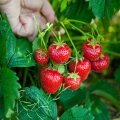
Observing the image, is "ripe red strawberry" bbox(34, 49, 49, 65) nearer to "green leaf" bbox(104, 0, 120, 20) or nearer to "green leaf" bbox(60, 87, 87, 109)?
"green leaf" bbox(104, 0, 120, 20)

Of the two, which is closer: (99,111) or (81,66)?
(81,66)

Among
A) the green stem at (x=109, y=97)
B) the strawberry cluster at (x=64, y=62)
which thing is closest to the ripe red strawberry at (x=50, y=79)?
the strawberry cluster at (x=64, y=62)

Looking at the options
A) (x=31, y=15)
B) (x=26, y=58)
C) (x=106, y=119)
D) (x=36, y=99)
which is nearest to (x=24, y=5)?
(x=31, y=15)

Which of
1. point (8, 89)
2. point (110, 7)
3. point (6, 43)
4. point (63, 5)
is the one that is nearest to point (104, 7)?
point (110, 7)

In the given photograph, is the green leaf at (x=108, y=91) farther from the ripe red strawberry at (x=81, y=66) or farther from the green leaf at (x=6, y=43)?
the green leaf at (x=6, y=43)

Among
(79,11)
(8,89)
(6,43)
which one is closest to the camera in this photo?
(8,89)

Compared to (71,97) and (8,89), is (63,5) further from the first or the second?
(8,89)
